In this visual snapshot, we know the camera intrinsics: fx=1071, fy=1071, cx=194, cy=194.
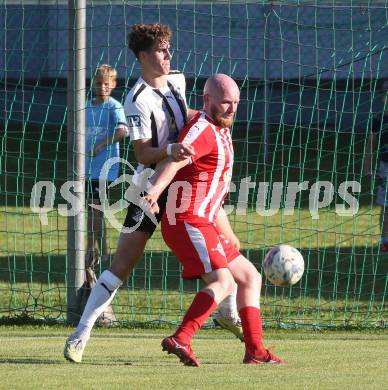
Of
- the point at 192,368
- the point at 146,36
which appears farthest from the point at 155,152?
the point at 192,368

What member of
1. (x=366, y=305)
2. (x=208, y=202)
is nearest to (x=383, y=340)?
(x=366, y=305)

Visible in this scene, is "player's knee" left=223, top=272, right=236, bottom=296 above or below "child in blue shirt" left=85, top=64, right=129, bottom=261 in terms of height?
below

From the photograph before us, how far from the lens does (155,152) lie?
6480 mm

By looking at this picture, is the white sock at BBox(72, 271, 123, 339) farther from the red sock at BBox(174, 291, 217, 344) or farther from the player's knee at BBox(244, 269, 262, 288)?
→ the player's knee at BBox(244, 269, 262, 288)

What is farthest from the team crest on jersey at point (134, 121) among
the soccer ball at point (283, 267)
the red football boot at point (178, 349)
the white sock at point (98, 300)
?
the red football boot at point (178, 349)

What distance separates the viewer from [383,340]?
8.09m

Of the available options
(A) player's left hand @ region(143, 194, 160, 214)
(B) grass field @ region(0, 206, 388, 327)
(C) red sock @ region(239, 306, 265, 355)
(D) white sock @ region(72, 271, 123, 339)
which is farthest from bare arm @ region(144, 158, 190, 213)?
(B) grass field @ region(0, 206, 388, 327)

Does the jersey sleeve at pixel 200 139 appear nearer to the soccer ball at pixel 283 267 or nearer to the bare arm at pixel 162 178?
the bare arm at pixel 162 178

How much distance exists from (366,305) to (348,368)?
128 inches

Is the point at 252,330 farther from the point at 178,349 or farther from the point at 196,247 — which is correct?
the point at 196,247

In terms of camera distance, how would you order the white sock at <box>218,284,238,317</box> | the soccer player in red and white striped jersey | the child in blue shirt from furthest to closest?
the child in blue shirt → the white sock at <box>218,284,238,317</box> → the soccer player in red and white striped jersey

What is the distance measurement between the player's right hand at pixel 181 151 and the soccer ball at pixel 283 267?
3.57 ft

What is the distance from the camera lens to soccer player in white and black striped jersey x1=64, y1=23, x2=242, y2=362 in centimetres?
662

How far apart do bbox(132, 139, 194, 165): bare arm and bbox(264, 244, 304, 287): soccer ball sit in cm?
104
